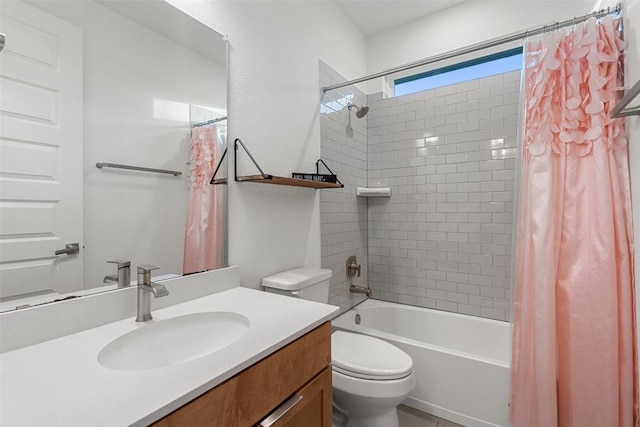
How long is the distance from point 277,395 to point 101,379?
0.43 meters

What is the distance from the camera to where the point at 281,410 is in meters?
0.82

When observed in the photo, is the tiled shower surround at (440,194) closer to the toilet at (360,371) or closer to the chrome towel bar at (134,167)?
the toilet at (360,371)

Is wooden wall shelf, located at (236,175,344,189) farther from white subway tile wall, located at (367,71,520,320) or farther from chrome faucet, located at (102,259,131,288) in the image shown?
white subway tile wall, located at (367,71,520,320)

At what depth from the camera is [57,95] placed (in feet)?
2.79

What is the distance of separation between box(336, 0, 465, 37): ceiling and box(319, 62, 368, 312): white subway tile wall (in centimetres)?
58

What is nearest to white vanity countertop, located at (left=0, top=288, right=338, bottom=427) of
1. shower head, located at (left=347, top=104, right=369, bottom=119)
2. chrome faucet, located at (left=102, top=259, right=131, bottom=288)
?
chrome faucet, located at (left=102, top=259, right=131, bottom=288)

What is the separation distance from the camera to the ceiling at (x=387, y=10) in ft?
7.49

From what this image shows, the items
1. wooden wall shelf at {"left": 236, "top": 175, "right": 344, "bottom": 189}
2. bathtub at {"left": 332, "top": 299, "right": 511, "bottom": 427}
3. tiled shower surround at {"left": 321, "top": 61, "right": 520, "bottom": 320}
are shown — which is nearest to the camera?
wooden wall shelf at {"left": 236, "top": 175, "right": 344, "bottom": 189}

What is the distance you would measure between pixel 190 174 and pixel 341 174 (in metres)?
1.29

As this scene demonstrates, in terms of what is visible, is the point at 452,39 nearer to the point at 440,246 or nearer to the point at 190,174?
the point at 440,246

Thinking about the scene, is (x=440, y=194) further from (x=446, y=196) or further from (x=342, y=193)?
(x=342, y=193)

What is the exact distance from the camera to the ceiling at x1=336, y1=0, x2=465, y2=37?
228 cm

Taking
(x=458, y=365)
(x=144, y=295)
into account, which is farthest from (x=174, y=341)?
(x=458, y=365)

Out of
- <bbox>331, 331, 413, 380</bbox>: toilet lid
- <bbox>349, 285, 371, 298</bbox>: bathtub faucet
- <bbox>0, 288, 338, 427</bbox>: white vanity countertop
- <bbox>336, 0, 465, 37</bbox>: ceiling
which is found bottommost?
<bbox>331, 331, 413, 380</bbox>: toilet lid
